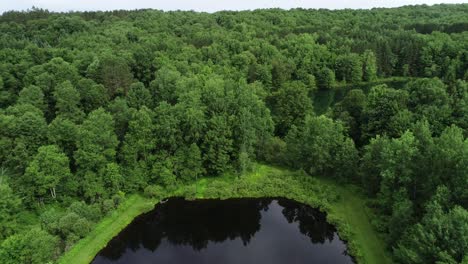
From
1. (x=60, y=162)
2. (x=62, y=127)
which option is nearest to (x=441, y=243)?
(x=60, y=162)

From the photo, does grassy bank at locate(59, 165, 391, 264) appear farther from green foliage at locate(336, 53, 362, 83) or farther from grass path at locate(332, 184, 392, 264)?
green foliage at locate(336, 53, 362, 83)

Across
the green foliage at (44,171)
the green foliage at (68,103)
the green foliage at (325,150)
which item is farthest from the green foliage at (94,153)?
the green foliage at (325,150)

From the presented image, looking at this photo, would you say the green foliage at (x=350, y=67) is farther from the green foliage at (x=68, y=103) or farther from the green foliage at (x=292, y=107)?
the green foliage at (x=68, y=103)

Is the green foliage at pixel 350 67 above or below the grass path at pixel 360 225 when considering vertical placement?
above

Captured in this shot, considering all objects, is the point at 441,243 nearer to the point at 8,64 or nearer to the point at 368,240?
the point at 368,240

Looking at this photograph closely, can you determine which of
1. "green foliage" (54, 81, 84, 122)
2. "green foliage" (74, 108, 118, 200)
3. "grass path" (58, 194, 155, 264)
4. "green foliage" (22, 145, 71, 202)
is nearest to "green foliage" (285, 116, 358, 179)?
"grass path" (58, 194, 155, 264)

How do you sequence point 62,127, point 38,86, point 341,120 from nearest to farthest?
point 62,127, point 341,120, point 38,86
